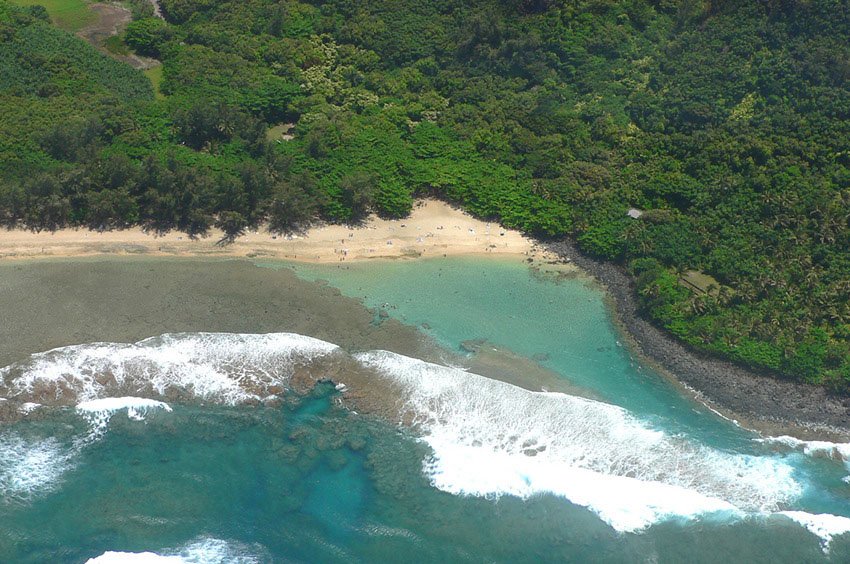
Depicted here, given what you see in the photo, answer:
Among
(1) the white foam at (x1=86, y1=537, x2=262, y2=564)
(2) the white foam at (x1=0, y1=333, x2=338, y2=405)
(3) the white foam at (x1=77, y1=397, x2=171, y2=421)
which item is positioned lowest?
(1) the white foam at (x1=86, y1=537, x2=262, y2=564)

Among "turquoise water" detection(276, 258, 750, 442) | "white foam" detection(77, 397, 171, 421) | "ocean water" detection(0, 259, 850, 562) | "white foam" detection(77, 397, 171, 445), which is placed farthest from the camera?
"turquoise water" detection(276, 258, 750, 442)

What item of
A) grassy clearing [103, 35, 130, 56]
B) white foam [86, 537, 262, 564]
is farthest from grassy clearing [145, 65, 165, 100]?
white foam [86, 537, 262, 564]

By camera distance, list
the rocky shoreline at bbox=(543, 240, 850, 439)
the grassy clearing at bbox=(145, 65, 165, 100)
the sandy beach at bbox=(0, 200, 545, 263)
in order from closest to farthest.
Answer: the rocky shoreline at bbox=(543, 240, 850, 439) < the sandy beach at bbox=(0, 200, 545, 263) < the grassy clearing at bbox=(145, 65, 165, 100)

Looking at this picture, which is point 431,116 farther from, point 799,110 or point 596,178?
point 799,110

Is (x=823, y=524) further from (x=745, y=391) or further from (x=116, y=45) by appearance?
(x=116, y=45)

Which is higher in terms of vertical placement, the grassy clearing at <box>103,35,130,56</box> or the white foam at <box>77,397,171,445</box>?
the grassy clearing at <box>103,35,130,56</box>

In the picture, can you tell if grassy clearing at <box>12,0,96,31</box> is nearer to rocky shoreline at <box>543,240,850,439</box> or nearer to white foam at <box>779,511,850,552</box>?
rocky shoreline at <box>543,240,850,439</box>

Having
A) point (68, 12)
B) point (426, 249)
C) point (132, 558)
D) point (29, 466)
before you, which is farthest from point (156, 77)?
point (132, 558)
